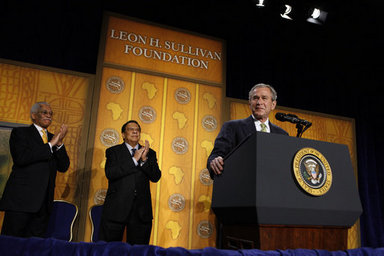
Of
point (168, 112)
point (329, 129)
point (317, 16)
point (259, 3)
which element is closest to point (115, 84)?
point (168, 112)

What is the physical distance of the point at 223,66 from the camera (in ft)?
13.1

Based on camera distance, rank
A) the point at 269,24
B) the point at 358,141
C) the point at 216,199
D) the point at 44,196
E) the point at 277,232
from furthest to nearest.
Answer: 1. the point at 358,141
2. the point at 269,24
3. the point at 44,196
4. the point at 216,199
5. the point at 277,232

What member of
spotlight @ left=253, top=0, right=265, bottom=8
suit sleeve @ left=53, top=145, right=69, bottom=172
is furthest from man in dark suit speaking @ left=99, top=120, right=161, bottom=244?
spotlight @ left=253, top=0, right=265, bottom=8

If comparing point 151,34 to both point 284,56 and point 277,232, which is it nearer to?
point 284,56

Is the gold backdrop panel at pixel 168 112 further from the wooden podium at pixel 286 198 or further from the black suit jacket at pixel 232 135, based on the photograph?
the wooden podium at pixel 286 198

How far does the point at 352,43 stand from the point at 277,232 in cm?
403

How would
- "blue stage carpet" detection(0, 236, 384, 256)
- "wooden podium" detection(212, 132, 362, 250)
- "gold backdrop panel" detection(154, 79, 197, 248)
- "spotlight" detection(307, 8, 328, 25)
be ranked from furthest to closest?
"spotlight" detection(307, 8, 328, 25)
"gold backdrop panel" detection(154, 79, 197, 248)
"wooden podium" detection(212, 132, 362, 250)
"blue stage carpet" detection(0, 236, 384, 256)

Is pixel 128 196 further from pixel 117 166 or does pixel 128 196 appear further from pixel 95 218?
pixel 95 218

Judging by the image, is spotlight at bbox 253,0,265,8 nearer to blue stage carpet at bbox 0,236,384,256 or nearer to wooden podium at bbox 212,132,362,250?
wooden podium at bbox 212,132,362,250

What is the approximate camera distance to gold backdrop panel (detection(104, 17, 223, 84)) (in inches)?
143

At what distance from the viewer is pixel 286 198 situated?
40.3 inches

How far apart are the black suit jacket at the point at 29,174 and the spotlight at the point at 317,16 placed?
9.84 feet

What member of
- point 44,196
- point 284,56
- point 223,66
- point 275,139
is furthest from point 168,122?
point 275,139

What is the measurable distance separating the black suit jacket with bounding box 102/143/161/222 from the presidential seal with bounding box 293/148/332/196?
163 centimetres
